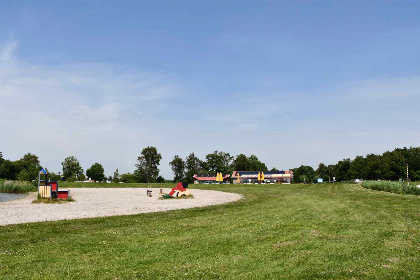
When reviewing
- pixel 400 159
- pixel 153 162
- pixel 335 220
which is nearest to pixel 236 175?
pixel 153 162

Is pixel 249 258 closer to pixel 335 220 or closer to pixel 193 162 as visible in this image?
pixel 335 220

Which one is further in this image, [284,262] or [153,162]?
[153,162]

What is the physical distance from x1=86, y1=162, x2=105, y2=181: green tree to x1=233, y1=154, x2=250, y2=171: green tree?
5862cm

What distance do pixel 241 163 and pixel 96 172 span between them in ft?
209

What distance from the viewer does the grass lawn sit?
866 cm

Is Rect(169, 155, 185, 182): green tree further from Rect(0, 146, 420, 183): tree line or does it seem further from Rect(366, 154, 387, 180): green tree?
Rect(366, 154, 387, 180): green tree

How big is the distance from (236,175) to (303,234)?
338 ft

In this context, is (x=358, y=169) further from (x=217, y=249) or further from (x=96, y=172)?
(x=217, y=249)

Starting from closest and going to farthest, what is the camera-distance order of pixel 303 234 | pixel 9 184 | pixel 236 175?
pixel 303 234
pixel 9 184
pixel 236 175

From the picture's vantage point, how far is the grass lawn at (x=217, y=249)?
28.4 ft

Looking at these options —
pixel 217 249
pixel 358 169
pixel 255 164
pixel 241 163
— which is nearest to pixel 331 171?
pixel 358 169

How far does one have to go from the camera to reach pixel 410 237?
41.9ft

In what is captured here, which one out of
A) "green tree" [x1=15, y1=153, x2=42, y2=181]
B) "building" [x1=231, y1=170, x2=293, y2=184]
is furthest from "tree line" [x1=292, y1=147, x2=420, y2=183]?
"green tree" [x1=15, y1=153, x2=42, y2=181]

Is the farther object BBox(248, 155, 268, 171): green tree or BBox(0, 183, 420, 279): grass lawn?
BBox(248, 155, 268, 171): green tree
